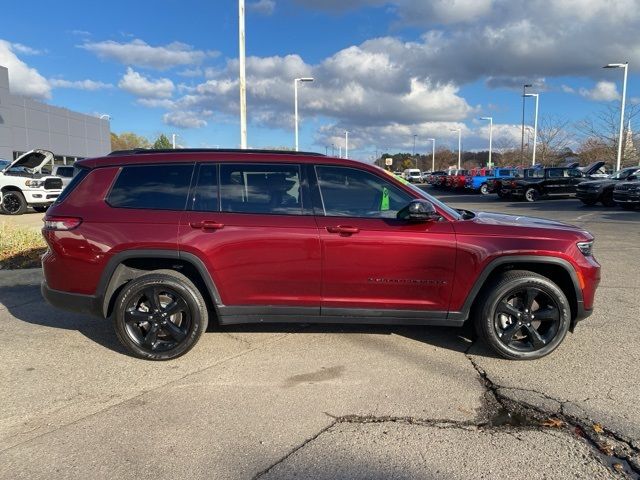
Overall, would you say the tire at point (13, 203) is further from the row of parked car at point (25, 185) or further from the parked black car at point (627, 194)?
the parked black car at point (627, 194)

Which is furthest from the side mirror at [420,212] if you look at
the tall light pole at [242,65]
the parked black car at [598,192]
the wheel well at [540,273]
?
the parked black car at [598,192]

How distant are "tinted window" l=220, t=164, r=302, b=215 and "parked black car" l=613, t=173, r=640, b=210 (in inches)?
698

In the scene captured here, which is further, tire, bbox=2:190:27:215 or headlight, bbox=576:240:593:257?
tire, bbox=2:190:27:215

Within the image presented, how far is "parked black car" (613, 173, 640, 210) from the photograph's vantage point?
58.9 ft

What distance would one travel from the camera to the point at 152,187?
4395mm

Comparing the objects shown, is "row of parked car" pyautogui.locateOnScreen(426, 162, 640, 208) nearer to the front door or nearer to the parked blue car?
the parked blue car

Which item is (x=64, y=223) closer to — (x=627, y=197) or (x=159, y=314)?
(x=159, y=314)

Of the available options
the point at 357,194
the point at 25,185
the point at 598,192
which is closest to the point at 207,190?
the point at 357,194

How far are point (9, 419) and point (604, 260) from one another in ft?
29.5

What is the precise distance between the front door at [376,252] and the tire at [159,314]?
114 cm

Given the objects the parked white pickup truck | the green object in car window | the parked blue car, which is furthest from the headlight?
the parked blue car

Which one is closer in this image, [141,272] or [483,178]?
[141,272]

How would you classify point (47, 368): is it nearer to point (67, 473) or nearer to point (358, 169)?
point (67, 473)

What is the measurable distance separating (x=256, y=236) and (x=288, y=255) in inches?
12.3
